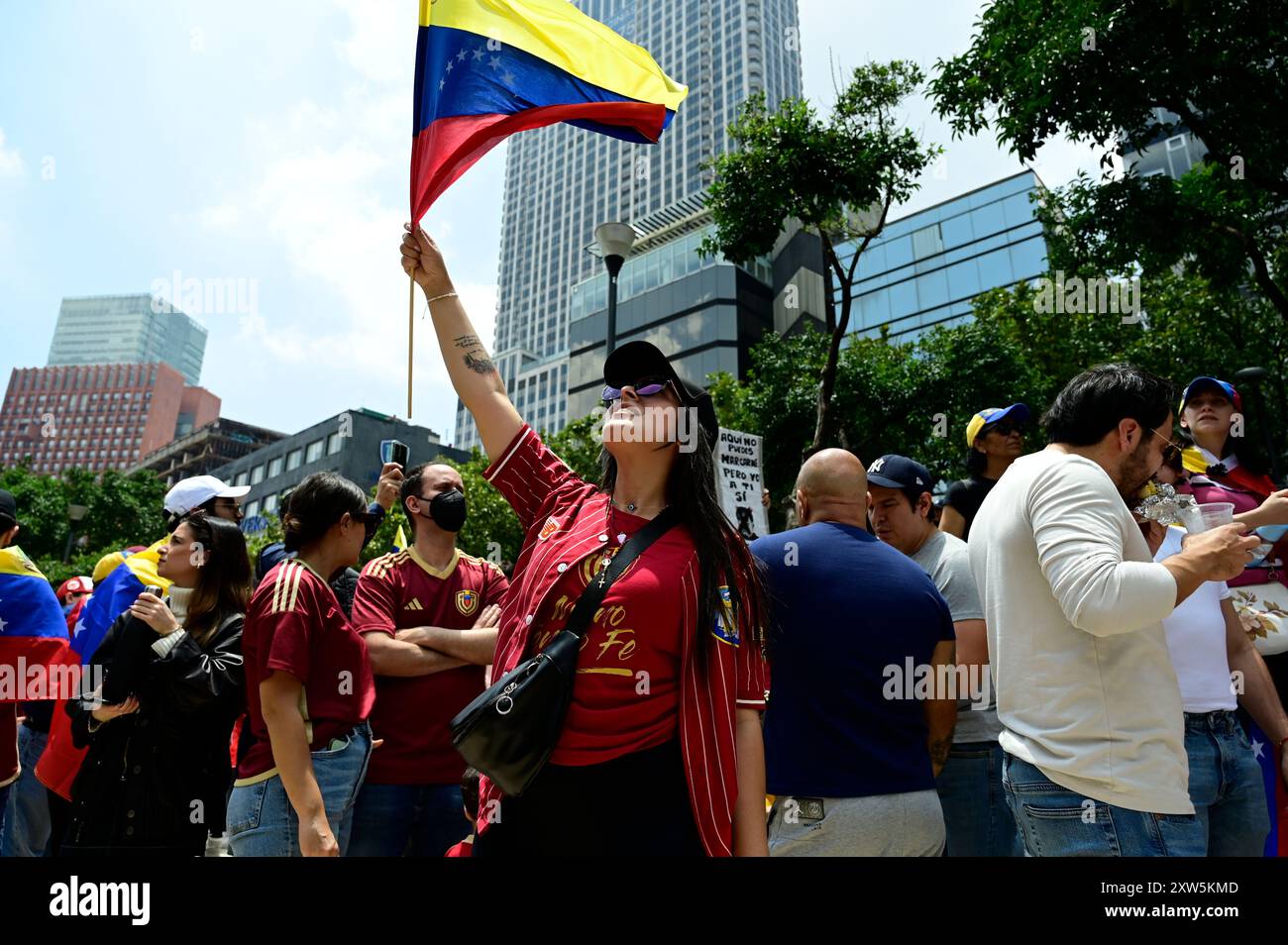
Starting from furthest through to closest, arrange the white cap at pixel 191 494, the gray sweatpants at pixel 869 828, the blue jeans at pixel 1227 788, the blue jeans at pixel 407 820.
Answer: the white cap at pixel 191 494, the blue jeans at pixel 407 820, the gray sweatpants at pixel 869 828, the blue jeans at pixel 1227 788

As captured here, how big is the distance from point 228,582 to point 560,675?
2.62 metres

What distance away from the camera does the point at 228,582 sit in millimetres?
3842

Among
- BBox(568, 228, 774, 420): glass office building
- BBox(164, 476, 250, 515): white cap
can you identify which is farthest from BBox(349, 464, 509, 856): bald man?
BBox(568, 228, 774, 420): glass office building

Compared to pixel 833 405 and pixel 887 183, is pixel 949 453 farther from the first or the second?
pixel 887 183

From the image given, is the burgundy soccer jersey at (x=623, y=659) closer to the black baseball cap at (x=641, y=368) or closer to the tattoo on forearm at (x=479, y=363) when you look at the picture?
the black baseball cap at (x=641, y=368)

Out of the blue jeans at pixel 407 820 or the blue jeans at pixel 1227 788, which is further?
the blue jeans at pixel 407 820

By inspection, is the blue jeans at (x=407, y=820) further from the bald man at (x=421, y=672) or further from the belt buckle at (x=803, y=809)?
the belt buckle at (x=803, y=809)

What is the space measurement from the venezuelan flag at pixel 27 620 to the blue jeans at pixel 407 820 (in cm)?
224

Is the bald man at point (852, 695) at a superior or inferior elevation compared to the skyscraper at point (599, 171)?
inferior

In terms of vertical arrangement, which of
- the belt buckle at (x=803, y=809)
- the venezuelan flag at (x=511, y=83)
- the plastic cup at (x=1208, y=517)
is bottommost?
the belt buckle at (x=803, y=809)

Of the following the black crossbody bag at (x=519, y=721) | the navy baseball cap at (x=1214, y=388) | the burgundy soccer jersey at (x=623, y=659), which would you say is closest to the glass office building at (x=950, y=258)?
the navy baseball cap at (x=1214, y=388)

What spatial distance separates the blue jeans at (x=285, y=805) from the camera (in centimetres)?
292

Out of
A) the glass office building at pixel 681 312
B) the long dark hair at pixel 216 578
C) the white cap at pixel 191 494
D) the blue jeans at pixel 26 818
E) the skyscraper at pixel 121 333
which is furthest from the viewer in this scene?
the skyscraper at pixel 121 333

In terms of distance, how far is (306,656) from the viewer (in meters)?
3.05
